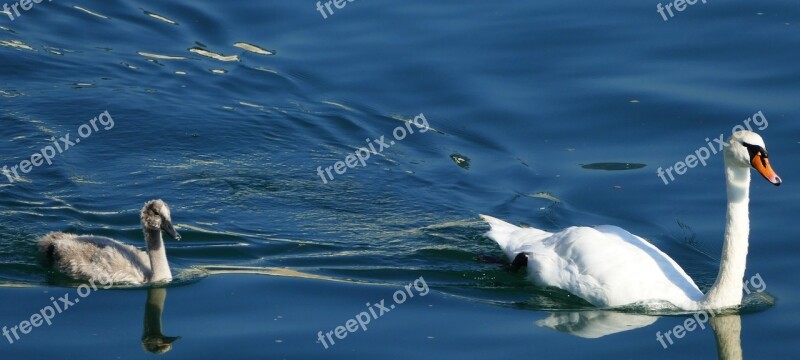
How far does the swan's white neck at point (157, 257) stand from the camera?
10.7m

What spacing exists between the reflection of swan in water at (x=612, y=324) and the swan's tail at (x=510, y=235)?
1119 mm

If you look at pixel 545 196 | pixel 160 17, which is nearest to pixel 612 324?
pixel 545 196

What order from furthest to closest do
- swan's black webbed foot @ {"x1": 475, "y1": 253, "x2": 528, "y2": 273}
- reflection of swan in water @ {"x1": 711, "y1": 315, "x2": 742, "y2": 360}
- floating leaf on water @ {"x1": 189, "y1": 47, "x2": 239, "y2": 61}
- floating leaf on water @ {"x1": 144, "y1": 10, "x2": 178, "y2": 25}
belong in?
floating leaf on water @ {"x1": 144, "y1": 10, "x2": 178, "y2": 25} → floating leaf on water @ {"x1": 189, "y1": 47, "x2": 239, "y2": 61} → swan's black webbed foot @ {"x1": 475, "y1": 253, "x2": 528, "y2": 273} → reflection of swan in water @ {"x1": 711, "y1": 315, "x2": 742, "y2": 360}

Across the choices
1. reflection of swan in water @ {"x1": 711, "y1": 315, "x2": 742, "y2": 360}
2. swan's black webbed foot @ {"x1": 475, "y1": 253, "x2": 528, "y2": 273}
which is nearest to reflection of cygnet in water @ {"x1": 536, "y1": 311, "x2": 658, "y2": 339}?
reflection of swan in water @ {"x1": 711, "y1": 315, "x2": 742, "y2": 360}

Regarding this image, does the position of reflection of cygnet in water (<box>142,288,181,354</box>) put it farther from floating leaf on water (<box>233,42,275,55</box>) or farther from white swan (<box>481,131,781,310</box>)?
floating leaf on water (<box>233,42,275,55</box>)

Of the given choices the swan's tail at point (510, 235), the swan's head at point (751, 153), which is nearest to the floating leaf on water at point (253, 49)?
the swan's tail at point (510, 235)

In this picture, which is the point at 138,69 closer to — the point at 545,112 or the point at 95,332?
the point at 545,112

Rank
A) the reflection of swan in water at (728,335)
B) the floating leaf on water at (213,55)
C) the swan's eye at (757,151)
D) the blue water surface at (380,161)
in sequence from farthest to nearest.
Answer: the floating leaf on water at (213,55)
the blue water surface at (380,161)
the swan's eye at (757,151)
the reflection of swan in water at (728,335)

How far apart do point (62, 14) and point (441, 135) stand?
18.9 feet

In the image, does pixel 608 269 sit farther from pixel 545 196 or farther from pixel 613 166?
pixel 613 166

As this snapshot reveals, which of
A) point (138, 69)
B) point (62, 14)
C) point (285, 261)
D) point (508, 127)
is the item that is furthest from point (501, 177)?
point (62, 14)

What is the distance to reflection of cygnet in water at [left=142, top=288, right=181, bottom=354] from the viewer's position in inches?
370

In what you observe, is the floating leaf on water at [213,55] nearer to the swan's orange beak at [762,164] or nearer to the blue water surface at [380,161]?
the blue water surface at [380,161]

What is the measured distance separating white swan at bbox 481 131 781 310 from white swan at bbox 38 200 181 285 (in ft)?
9.56
